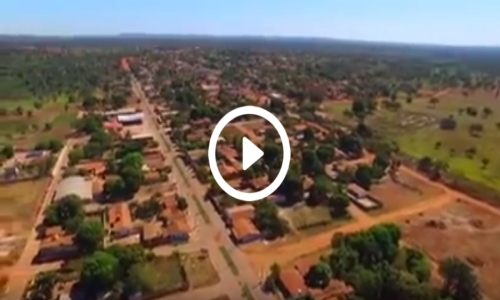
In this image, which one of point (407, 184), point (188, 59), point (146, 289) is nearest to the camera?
point (146, 289)

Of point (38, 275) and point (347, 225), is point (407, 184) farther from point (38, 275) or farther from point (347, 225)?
point (38, 275)

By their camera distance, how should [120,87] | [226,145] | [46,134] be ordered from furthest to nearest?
[120,87] < [46,134] < [226,145]

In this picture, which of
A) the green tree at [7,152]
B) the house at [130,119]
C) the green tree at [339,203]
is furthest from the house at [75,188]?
the house at [130,119]

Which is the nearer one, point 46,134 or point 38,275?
point 38,275

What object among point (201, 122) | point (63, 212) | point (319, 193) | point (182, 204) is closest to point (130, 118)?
point (201, 122)

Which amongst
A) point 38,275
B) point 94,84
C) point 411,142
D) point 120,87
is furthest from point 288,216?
point 94,84

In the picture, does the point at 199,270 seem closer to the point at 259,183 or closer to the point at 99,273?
the point at 99,273

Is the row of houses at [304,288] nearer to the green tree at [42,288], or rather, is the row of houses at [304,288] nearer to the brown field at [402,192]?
the brown field at [402,192]
